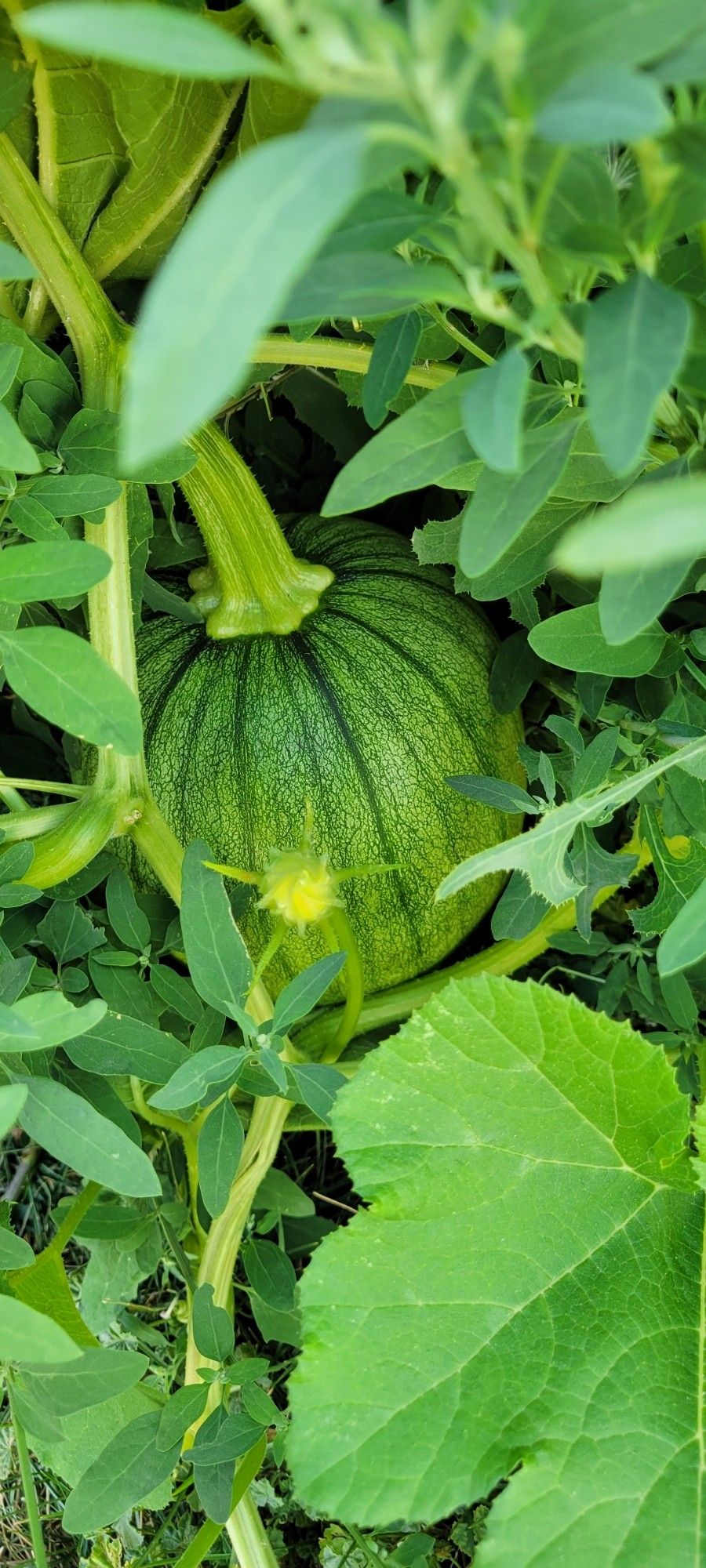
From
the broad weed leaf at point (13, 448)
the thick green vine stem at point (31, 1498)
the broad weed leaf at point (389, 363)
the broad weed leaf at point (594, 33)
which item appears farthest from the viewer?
the thick green vine stem at point (31, 1498)

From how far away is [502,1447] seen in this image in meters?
1.00

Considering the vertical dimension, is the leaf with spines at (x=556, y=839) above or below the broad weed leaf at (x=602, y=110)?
below

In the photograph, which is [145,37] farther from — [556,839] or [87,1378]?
[87,1378]

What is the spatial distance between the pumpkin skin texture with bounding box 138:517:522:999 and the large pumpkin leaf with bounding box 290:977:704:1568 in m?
0.30

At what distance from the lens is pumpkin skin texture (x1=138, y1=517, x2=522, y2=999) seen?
134 cm

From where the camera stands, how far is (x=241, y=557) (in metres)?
1.41

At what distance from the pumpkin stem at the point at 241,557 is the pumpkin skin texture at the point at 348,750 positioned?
0.02 metres

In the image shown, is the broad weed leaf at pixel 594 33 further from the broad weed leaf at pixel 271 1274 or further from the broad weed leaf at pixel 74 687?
the broad weed leaf at pixel 271 1274

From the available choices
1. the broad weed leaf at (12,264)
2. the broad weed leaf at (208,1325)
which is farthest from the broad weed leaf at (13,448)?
the broad weed leaf at (208,1325)

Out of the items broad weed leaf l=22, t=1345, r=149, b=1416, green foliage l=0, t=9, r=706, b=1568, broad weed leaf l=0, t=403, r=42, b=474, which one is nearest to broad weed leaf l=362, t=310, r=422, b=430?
green foliage l=0, t=9, r=706, b=1568

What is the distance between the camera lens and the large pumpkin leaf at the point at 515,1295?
97cm

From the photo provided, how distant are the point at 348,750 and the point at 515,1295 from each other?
0.56 meters

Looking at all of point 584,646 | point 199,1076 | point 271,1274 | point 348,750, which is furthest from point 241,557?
point 271,1274

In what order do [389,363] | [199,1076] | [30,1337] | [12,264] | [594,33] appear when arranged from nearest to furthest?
[594,33] < [12,264] < [30,1337] < [389,363] < [199,1076]
